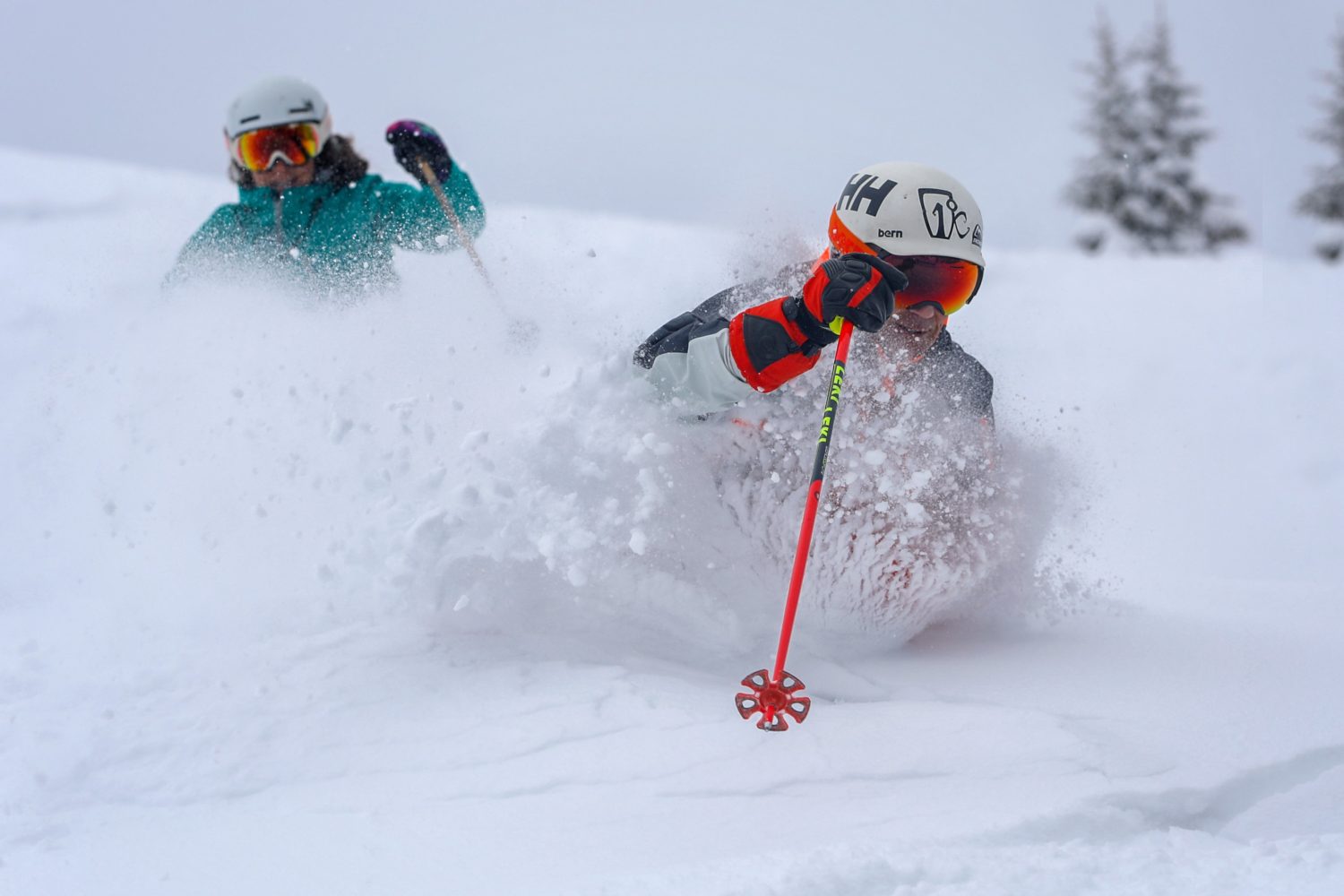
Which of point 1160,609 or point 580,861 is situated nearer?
point 580,861

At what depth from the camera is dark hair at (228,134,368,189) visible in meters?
5.08

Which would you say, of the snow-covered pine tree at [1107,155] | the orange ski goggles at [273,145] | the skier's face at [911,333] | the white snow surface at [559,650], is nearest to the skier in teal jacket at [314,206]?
the orange ski goggles at [273,145]

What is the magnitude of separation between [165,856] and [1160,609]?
3.44m

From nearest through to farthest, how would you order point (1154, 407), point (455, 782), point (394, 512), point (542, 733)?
1. point (455, 782)
2. point (542, 733)
3. point (394, 512)
4. point (1154, 407)

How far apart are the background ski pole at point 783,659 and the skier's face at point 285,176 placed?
137 inches

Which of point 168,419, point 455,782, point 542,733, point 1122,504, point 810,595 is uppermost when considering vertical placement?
point 1122,504

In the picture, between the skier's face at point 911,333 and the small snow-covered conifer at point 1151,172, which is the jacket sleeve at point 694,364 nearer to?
the skier's face at point 911,333

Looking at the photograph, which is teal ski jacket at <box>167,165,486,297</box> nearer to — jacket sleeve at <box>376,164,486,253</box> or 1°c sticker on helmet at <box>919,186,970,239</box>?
jacket sleeve at <box>376,164,486,253</box>

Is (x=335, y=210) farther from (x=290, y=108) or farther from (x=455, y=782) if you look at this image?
(x=455, y=782)

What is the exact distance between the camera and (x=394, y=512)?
9.60 ft

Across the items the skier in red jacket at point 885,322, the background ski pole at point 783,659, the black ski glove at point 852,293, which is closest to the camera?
the background ski pole at point 783,659

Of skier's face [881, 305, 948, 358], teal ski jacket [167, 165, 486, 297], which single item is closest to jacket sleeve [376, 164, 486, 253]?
teal ski jacket [167, 165, 486, 297]

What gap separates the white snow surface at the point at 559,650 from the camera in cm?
203

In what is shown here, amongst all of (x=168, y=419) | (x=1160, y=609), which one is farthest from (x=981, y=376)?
(x=168, y=419)
